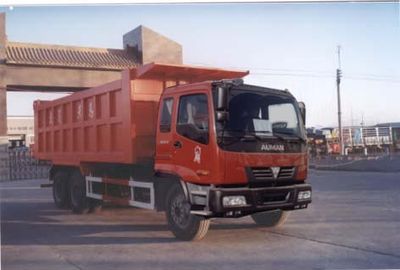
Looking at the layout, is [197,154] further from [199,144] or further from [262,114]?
[262,114]

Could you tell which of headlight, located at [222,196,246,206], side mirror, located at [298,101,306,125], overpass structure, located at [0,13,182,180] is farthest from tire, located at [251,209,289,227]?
overpass structure, located at [0,13,182,180]

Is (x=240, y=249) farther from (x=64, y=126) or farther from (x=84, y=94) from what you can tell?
(x=64, y=126)

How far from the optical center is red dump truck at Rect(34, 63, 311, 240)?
5422mm

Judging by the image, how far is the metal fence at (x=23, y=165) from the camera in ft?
22.1

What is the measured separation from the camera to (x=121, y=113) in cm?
658

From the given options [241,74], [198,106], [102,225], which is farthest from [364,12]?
[102,225]

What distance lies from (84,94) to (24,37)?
207cm

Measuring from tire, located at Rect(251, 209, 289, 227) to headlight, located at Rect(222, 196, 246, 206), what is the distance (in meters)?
1.31

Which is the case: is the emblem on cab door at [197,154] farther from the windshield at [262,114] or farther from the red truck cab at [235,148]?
the windshield at [262,114]

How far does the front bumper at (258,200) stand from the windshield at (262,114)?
66 centimetres

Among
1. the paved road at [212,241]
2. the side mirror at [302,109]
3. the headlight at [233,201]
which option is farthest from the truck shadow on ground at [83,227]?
the side mirror at [302,109]

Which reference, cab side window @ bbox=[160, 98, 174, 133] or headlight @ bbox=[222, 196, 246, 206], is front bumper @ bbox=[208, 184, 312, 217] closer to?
headlight @ bbox=[222, 196, 246, 206]

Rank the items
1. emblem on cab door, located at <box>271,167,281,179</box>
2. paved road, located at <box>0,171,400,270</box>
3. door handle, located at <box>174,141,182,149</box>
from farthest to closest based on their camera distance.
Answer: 1. door handle, located at <box>174,141,182,149</box>
2. emblem on cab door, located at <box>271,167,281,179</box>
3. paved road, located at <box>0,171,400,270</box>

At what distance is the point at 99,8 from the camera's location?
197 inches
